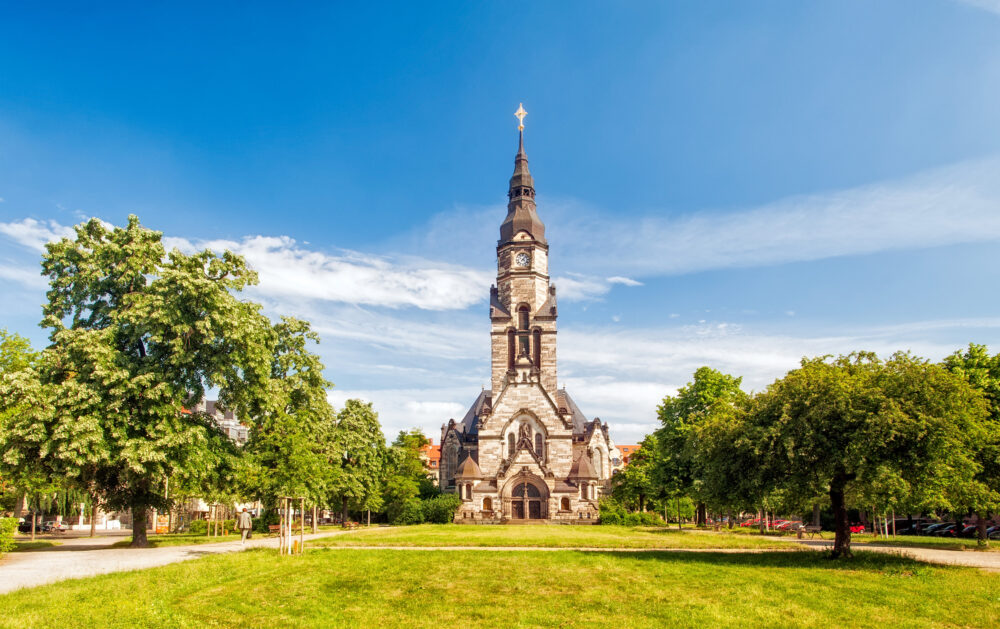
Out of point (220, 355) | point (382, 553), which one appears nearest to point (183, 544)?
point (220, 355)

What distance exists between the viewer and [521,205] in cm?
7119

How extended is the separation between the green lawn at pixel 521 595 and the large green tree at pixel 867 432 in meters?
2.35

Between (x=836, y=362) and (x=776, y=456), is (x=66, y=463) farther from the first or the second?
(x=836, y=362)

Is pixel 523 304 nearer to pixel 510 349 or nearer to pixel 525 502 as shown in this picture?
pixel 510 349

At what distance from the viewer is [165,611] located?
12.1 meters

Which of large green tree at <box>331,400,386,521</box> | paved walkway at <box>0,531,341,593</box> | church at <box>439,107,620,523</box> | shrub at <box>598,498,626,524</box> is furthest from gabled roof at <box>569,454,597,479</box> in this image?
paved walkway at <box>0,531,341,593</box>

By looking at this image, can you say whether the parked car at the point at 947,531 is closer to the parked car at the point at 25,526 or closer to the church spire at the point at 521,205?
the church spire at the point at 521,205

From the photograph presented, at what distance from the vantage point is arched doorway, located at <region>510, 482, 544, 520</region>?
187ft

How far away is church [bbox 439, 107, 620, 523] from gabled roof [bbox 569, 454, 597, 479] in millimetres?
86

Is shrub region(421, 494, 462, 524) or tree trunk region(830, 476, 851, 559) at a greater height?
tree trunk region(830, 476, 851, 559)

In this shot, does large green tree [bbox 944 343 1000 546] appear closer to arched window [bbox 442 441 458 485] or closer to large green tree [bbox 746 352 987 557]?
large green tree [bbox 746 352 987 557]

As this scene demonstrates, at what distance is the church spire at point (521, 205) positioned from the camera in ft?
227

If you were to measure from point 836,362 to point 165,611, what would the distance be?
2042 cm

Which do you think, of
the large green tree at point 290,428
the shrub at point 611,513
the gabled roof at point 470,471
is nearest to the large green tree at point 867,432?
the large green tree at point 290,428
